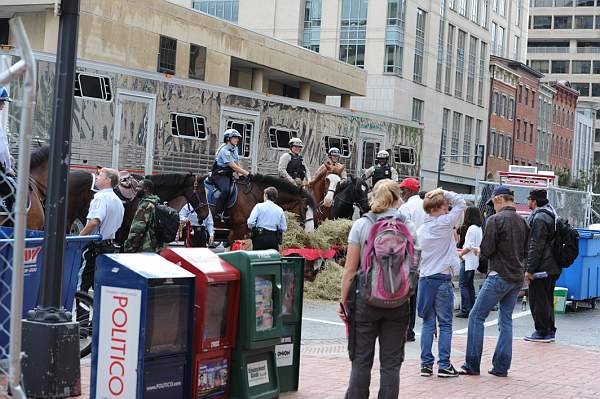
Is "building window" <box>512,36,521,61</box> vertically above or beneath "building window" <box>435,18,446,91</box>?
above

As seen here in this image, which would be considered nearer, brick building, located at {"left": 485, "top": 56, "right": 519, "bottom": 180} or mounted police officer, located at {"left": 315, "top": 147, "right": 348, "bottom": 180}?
mounted police officer, located at {"left": 315, "top": 147, "right": 348, "bottom": 180}

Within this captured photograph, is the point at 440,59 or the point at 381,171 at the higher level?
the point at 440,59

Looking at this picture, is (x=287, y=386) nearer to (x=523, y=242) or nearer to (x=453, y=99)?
(x=523, y=242)

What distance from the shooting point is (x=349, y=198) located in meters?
20.5

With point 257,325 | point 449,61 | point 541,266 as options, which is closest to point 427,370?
point 257,325

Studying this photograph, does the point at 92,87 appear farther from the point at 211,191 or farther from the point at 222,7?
the point at 222,7

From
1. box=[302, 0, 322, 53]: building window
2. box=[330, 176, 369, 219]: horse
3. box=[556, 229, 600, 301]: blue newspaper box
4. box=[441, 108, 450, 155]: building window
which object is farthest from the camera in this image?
box=[441, 108, 450, 155]: building window

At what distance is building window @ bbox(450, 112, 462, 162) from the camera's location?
74675mm

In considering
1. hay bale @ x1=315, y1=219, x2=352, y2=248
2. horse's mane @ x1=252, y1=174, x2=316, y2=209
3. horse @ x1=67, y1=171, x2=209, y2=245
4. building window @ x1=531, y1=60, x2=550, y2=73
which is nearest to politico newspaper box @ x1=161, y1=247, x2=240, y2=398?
horse @ x1=67, y1=171, x2=209, y2=245

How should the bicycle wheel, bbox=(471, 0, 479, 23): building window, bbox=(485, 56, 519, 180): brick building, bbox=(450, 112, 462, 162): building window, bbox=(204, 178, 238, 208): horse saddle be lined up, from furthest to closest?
bbox=(485, 56, 519, 180): brick building
bbox=(471, 0, 479, 23): building window
bbox=(450, 112, 462, 162): building window
bbox=(204, 178, 238, 208): horse saddle
the bicycle wheel

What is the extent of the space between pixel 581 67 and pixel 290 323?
130930mm

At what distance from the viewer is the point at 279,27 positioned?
223 ft

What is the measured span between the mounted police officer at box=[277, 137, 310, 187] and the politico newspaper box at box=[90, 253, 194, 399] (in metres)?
13.2

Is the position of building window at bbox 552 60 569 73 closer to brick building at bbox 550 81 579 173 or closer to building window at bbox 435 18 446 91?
brick building at bbox 550 81 579 173
